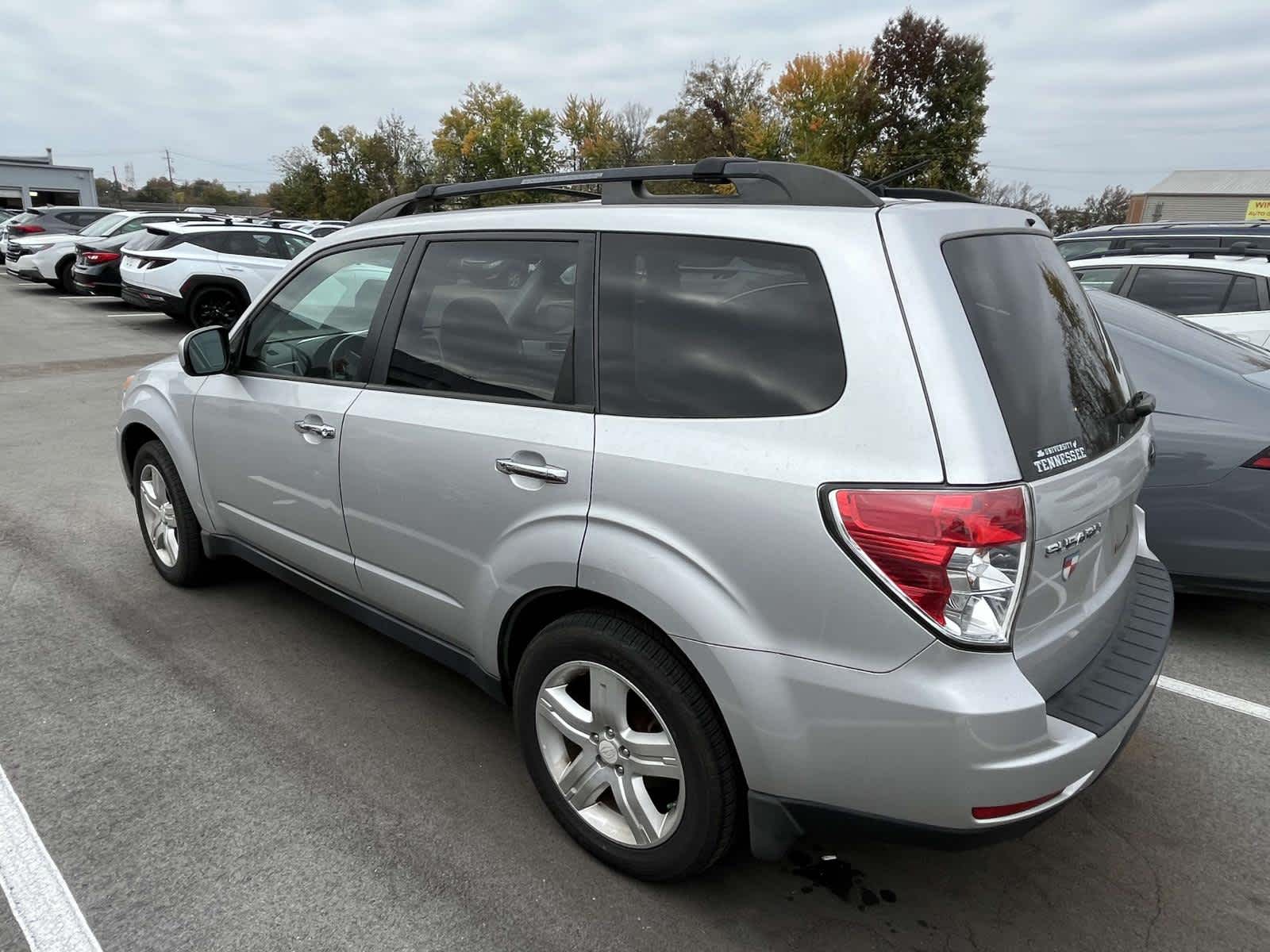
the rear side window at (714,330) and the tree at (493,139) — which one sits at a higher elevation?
the tree at (493,139)

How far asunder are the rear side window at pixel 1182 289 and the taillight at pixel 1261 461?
3366 millimetres

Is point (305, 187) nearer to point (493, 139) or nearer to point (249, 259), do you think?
point (493, 139)

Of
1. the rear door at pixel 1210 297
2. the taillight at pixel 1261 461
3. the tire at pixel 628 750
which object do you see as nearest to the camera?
the tire at pixel 628 750

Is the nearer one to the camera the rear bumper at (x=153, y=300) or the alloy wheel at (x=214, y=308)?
the rear bumper at (x=153, y=300)

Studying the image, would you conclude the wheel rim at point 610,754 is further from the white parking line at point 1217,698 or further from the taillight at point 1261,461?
the taillight at point 1261,461

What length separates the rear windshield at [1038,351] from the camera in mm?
1938

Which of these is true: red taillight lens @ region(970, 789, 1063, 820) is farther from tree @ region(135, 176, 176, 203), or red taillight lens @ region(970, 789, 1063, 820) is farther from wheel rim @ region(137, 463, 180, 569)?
tree @ region(135, 176, 176, 203)

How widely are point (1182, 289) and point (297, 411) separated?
640 centimetres

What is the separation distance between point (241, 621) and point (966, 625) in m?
3.34

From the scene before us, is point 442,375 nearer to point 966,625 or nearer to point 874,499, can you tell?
point 874,499

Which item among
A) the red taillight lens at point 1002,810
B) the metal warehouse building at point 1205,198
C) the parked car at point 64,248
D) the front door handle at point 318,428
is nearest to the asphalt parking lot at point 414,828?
the red taillight lens at point 1002,810

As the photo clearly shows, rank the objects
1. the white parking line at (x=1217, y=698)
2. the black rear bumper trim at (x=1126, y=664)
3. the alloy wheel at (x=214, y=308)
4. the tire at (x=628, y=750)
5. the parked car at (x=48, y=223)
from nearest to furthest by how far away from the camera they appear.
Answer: the black rear bumper trim at (x=1126, y=664)
the tire at (x=628, y=750)
the white parking line at (x=1217, y=698)
the alloy wheel at (x=214, y=308)
the parked car at (x=48, y=223)

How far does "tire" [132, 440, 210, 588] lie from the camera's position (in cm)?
406

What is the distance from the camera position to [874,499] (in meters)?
1.82
